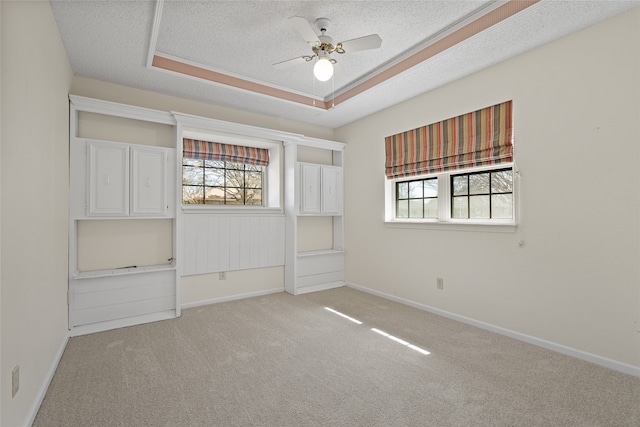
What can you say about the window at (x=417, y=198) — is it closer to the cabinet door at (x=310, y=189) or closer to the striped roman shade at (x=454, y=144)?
the striped roman shade at (x=454, y=144)

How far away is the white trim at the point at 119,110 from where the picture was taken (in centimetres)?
302

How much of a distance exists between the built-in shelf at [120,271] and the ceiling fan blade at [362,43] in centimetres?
279

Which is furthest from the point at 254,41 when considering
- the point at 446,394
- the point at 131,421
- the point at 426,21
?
the point at 446,394

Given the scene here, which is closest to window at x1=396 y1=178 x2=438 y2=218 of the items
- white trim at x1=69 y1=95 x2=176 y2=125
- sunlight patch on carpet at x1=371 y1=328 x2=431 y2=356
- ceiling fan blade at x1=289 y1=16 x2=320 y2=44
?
sunlight patch on carpet at x1=371 y1=328 x2=431 y2=356

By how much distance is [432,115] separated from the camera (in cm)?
360

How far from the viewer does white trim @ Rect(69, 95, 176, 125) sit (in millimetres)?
3018

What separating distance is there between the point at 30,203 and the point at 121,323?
5.91ft

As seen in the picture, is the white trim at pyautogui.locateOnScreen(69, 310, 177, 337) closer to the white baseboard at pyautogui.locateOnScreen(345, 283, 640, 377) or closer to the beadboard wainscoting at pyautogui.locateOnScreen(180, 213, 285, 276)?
the beadboard wainscoting at pyautogui.locateOnScreen(180, 213, 285, 276)

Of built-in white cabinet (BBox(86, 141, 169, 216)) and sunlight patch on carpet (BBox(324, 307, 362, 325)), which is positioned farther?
sunlight patch on carpet (BBox(324, 307, 362, 325))

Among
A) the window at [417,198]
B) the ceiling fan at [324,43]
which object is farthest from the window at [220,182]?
the ceiling fan at [324,43]

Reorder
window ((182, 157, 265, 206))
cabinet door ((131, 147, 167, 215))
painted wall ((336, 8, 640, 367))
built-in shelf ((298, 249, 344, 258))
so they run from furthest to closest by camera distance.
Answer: built-in shelf ((298, 249, 344, 258)) < window ((182, 157, 265, 206)) < cabinet door ((131, 147, 167, 215)) < painted wall ((336, 8, 640, 367))

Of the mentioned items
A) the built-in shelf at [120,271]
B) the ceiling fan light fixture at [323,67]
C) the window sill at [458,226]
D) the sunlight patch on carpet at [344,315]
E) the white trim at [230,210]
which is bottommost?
the sunlight patch on carpet at [344,315]

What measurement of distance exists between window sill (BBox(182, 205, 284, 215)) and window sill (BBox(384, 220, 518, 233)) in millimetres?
1603

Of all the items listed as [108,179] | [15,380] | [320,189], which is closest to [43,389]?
[15,380]
